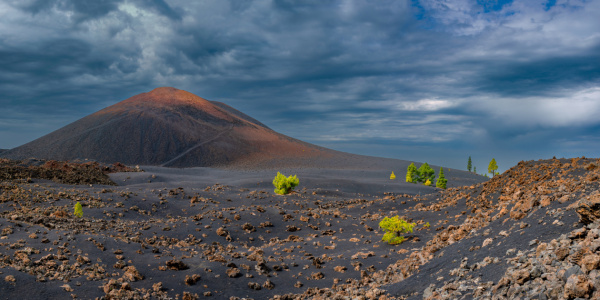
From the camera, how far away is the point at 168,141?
9475cm

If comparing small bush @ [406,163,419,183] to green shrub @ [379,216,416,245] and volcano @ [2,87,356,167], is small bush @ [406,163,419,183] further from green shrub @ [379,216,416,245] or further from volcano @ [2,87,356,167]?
green shrub @ [379,216,416,245]

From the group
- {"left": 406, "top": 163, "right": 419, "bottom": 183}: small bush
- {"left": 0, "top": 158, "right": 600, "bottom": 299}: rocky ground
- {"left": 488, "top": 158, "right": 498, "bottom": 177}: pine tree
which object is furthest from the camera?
{"left": 488, "top": 158, "right": 498, "bottom": 177}: pine tree

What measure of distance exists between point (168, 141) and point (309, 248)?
284ft

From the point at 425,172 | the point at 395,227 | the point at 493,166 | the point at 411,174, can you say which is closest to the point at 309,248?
the point at 395,227

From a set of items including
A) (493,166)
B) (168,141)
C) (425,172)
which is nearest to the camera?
(425,172)

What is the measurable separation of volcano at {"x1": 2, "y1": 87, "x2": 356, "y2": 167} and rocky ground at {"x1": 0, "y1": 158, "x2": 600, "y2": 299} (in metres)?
60.4

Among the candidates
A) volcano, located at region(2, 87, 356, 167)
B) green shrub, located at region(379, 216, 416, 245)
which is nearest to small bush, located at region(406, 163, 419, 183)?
volcano, located at region(2, 87, 356, 167)

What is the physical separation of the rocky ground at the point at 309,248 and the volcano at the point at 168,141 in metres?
60.4

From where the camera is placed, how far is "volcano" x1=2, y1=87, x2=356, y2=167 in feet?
281

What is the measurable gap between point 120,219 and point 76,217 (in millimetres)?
2423

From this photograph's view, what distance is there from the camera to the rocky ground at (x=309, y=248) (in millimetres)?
6367

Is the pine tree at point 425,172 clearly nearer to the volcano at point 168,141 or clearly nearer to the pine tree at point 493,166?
the pine tree at point 493,166

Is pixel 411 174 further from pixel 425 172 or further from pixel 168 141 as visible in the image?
pixel 168 141

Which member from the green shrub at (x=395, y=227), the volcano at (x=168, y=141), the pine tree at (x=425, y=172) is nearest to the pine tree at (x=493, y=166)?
the pine tree at (x=425, y=172)
